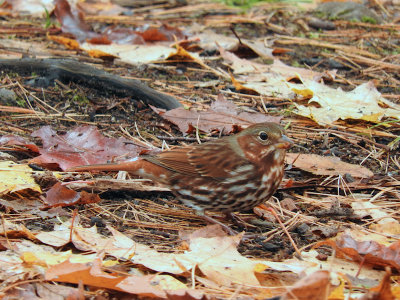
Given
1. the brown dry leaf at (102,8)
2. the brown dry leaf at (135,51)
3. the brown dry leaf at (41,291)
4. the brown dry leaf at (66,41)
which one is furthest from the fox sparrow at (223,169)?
the brown dry leaf at (102,8)

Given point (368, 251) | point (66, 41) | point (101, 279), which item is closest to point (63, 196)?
point (101, 279)

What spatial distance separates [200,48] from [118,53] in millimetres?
1035

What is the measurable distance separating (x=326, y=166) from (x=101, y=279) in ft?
7.43

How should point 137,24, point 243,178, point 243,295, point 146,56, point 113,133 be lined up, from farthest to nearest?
point 137,24, point 146,56, point 113,133, point 243,178, point 243,295

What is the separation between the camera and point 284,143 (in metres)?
3.90

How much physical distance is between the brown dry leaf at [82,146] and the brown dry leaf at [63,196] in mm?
501

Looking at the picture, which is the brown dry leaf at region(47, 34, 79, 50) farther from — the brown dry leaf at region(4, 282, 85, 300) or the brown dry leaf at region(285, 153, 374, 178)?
the brown dry leaf at region(4, 282, 85, 300)

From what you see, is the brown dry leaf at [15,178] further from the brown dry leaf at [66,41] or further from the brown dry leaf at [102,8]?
the brown dry leaf at [102,8]

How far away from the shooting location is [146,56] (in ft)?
20.7

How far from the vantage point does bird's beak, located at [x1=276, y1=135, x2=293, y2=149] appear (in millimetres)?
3881

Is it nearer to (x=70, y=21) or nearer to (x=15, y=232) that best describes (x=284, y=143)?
(x=15, y=232)

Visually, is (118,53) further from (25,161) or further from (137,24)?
(25,161)

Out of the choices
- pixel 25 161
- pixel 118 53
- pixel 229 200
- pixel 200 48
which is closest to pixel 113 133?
pixel 25 161

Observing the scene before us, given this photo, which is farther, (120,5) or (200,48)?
(120,5)
